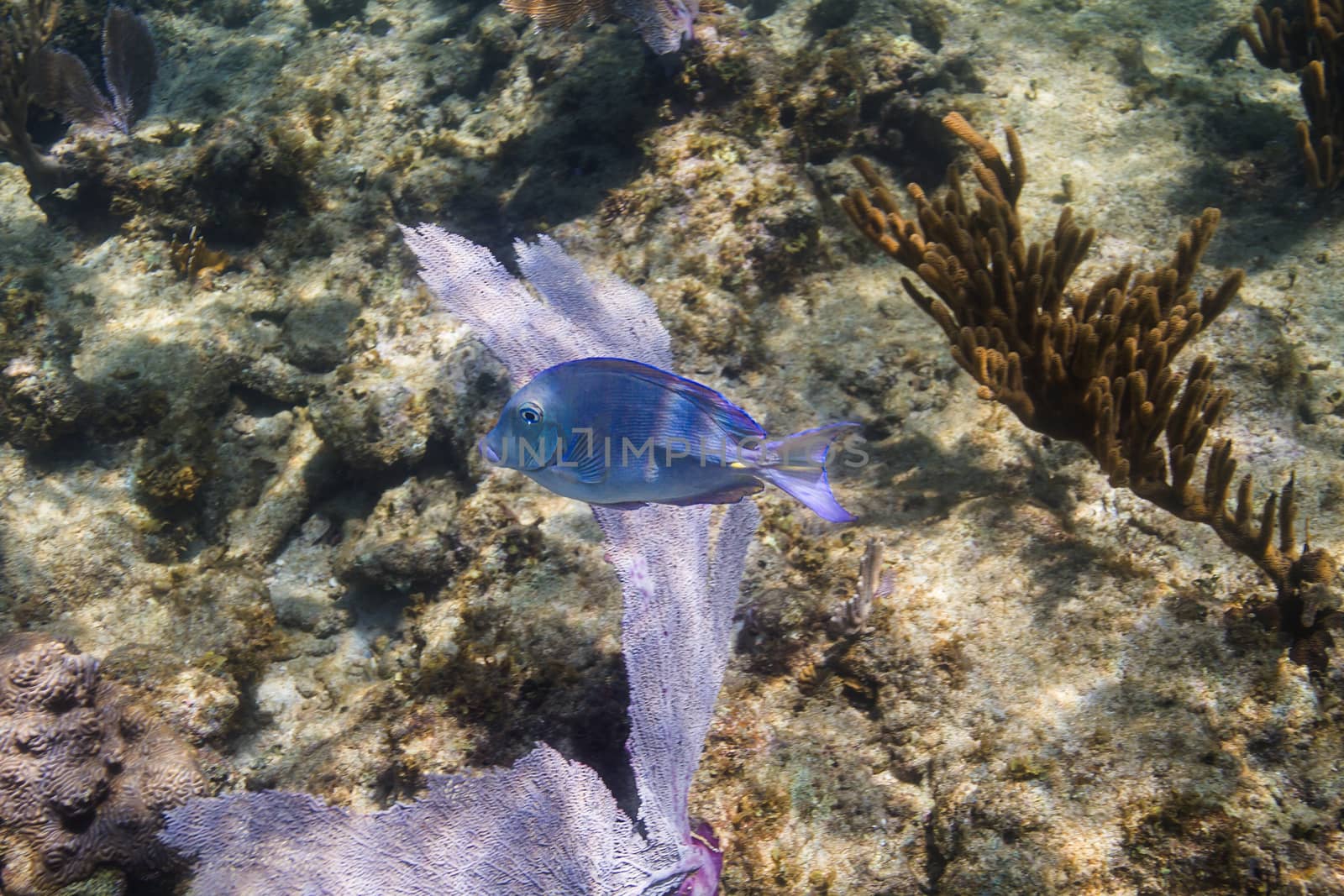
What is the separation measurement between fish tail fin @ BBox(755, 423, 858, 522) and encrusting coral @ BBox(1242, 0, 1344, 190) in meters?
3.87

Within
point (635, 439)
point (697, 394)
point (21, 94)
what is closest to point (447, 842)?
point (635, 439)

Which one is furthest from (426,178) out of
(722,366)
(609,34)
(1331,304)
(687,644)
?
(1331,304)

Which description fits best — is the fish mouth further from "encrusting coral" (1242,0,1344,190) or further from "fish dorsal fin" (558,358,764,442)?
"encrusting coral" (1242,0,1344,190)

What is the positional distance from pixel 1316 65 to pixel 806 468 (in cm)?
438

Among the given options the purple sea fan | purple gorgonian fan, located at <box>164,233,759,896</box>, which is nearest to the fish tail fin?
purple gorgonian fan, located at <box>164,233,759,896</box>

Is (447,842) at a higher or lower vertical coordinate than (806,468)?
lower

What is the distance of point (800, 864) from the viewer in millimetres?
2213

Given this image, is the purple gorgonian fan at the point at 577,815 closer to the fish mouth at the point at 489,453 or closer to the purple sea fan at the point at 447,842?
the purple sea fan at the point at 447,842

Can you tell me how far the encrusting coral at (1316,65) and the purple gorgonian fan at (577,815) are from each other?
12.4 feet

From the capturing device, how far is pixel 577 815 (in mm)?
2211

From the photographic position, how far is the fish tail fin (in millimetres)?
1690

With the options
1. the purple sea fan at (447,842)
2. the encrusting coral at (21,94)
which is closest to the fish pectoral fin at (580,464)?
Answer: the purple sea fan at (447,842)

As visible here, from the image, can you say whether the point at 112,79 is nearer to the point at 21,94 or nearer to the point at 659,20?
the point at 21,94

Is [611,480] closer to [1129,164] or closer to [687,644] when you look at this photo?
[687,644]
